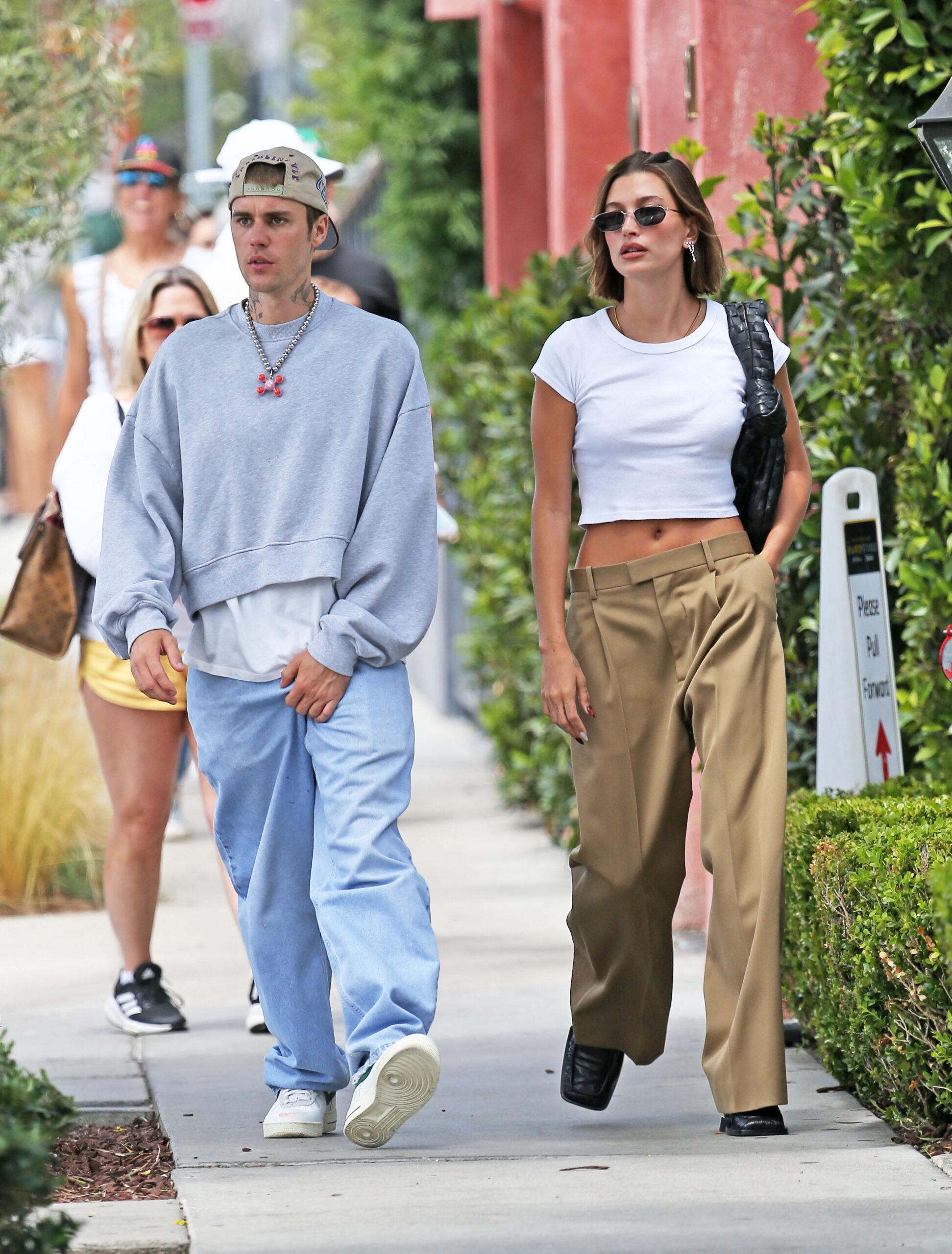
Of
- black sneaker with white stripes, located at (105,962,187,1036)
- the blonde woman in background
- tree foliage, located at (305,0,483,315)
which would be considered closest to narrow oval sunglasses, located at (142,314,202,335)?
the blonde woman in background

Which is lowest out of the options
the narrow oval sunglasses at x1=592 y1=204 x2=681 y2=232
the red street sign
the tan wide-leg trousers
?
the tan wide-leg trousers

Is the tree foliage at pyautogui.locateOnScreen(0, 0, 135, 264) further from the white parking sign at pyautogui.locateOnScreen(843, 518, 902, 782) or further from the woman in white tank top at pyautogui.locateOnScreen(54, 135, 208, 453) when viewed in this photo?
the white parking sign at pyautogui.locateOnScreen(843, 518, 902, 782)

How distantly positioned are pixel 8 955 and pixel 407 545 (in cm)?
309

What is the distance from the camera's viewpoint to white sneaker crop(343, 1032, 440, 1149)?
157 inches

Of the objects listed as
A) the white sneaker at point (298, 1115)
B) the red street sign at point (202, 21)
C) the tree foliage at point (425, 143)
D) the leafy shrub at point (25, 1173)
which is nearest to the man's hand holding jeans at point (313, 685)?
the white sneaker at point (298, 1115)

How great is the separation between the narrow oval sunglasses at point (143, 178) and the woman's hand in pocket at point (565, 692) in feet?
11.1

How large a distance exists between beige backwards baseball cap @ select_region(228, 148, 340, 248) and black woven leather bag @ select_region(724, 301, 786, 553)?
3.15 ft

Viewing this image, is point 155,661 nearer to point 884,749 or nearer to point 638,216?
point 638,216

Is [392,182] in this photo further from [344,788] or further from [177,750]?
[344,788]

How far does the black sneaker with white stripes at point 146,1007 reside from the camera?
5.57 meters

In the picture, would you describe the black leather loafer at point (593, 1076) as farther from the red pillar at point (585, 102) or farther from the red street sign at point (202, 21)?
the red street sign at point (202, 21)

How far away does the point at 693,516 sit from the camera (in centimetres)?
447

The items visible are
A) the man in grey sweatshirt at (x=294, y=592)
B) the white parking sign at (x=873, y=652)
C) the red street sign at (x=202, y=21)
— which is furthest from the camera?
the red street sign at (x=202, y=21)

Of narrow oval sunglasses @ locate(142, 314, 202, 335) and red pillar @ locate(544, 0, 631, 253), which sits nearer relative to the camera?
narrow oval sunglasses @ locate(142, 314, 202, 335)
